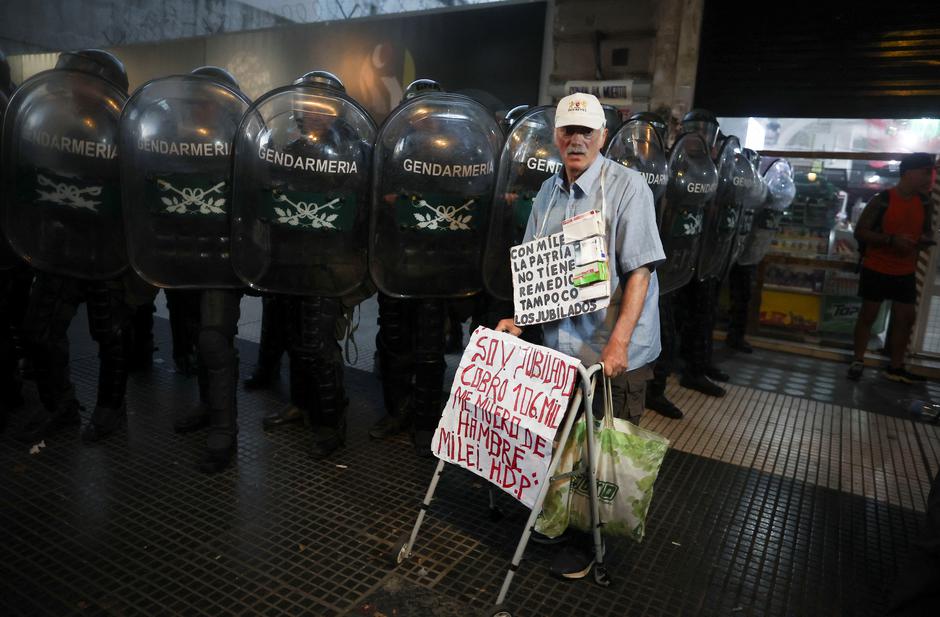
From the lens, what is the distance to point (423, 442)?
3.55 m

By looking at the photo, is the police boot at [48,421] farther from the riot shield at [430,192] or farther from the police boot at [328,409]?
the riot shield at [430,192]

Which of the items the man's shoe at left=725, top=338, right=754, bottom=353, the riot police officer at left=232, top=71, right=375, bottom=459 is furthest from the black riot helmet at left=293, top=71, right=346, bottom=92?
the man's shoe at left=725, top=338, right=754, bottom=353

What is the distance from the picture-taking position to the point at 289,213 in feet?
10.0

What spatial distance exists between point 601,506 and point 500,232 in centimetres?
158

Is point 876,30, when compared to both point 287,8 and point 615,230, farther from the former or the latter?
point 287,8

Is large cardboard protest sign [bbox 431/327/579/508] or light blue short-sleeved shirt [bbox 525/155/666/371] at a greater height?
light blue short-sleeved shirt [bbox 525/155/666/371]

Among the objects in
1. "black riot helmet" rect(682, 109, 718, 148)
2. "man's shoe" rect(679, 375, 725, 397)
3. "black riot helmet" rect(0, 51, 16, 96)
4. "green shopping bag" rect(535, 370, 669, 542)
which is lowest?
"man's shoe" rect(679, 375, 725, 397)

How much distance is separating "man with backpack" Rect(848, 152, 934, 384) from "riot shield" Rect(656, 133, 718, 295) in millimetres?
2226

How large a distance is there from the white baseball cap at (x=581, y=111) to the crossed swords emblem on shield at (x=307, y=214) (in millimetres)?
1259

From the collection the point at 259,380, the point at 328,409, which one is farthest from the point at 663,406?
the point at 259,380

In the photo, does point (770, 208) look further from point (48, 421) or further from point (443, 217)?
point (48, 421)

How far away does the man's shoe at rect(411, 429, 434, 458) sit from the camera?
353cm

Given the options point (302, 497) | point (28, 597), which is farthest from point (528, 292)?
point (28, 597)

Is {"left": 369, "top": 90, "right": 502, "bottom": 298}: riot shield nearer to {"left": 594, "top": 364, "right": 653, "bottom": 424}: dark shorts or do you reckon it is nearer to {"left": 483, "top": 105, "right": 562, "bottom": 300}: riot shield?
{"left": 483, "top": 105, "right": 562, "bottom": 300}: riot shield
